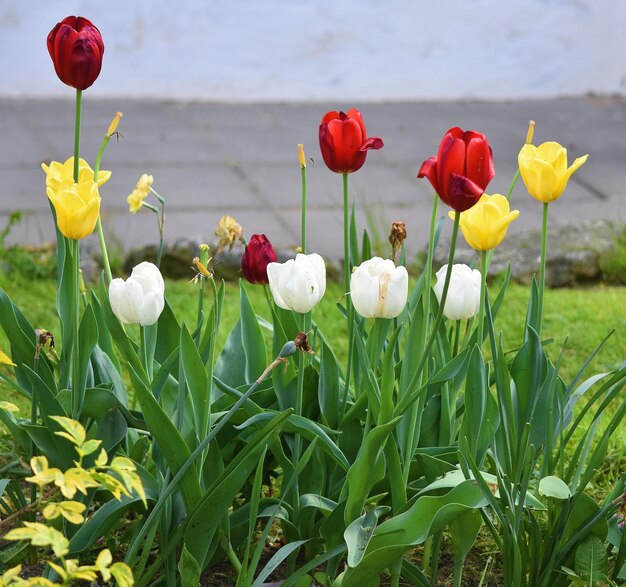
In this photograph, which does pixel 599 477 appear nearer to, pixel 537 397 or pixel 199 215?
pixel 537 397

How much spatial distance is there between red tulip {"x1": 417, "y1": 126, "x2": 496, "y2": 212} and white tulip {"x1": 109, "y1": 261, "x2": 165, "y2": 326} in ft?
1.71

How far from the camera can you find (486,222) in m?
1.70

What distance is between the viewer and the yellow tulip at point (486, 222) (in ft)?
5.52

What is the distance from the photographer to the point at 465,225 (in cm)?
171

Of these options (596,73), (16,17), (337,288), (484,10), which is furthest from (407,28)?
(337,288)

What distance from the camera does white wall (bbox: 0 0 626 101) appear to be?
654cm

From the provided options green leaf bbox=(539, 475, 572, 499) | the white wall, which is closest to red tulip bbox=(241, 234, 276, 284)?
green leaf bbox=(539, 475, 572, 499)

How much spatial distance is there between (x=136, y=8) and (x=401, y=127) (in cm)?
182

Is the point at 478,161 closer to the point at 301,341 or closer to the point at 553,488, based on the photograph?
the point at 301,341

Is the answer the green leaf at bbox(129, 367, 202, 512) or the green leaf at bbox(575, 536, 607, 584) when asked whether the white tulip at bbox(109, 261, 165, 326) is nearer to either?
the green leaf at bbox(129, 367, 202, 512)

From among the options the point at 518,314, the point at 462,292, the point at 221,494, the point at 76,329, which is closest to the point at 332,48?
the point at 518,314

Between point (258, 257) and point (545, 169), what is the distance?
541 millimetres

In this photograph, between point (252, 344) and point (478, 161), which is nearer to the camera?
point (478, 161)

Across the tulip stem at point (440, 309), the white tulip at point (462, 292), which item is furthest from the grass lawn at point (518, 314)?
the tulip stem at point (440, 309)
